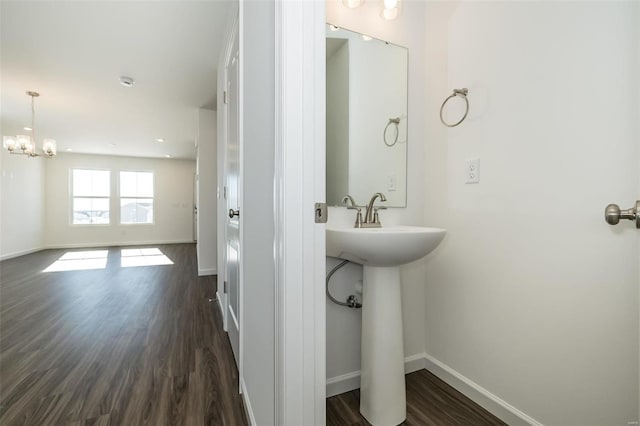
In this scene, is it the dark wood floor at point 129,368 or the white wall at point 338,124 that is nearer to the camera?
the dark wood floor at point 129,368

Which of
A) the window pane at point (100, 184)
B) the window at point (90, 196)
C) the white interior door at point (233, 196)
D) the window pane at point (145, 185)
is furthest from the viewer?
the window pane at point (145, 185)

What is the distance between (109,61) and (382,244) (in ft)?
10.3

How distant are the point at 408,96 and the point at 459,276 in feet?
3.40

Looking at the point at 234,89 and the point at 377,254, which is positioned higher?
the point at 234,89

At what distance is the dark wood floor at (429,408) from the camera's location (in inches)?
50.4

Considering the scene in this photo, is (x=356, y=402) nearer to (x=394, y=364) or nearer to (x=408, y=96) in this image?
(x=394, y=364)

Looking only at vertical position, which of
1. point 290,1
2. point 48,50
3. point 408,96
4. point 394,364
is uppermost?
point 48,50

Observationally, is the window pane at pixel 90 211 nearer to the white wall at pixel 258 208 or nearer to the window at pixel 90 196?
the window at pixel 90 196

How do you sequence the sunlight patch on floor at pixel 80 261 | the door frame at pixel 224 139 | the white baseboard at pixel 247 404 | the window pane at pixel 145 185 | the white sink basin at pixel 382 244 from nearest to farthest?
the white sink basin at pixel 382 244, the white baseboard at pixel 247 404, the door frame at pixel 224 139, the sunlight patch on floor at pixel 80 261, the window pane at pixel 145 185

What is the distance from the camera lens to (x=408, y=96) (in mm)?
1638

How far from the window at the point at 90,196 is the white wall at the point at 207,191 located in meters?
4.81

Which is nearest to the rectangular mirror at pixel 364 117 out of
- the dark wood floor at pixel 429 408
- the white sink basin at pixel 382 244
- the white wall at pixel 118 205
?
the white sink basin at pixel 382 244

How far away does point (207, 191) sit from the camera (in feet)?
13.6

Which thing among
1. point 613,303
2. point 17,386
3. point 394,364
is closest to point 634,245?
point 613,303
